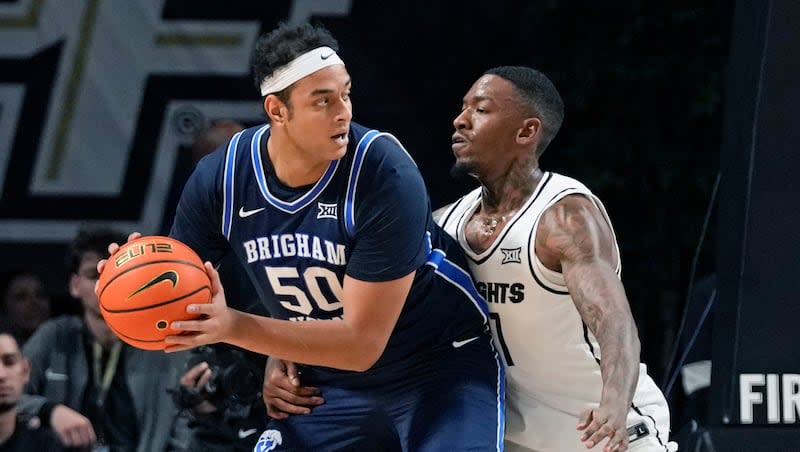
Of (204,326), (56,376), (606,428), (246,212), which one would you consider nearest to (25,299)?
(56,376)

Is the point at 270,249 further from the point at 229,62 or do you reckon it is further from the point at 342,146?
the point at 229,62

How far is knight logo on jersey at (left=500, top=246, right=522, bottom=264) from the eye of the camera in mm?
4223

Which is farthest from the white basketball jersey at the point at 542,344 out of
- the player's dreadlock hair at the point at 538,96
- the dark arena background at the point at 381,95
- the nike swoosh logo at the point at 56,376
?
the dark arena background at the point at 381,95

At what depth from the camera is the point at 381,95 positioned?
265 inches

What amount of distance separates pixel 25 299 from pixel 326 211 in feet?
10.6

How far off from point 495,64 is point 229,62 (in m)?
1.28

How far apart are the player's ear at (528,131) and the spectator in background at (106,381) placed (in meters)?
1.77

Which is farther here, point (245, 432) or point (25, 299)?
point (25, 299)

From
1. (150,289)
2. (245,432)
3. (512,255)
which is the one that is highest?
(512,255)

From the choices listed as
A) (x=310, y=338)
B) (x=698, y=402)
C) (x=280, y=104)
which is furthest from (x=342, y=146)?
(x=698, y=402)

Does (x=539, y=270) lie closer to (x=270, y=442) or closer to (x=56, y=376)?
(x=270, y=442)

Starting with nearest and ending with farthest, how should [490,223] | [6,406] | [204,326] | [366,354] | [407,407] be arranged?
[204,326] < [366,354] < [407,407] < [490,223] < [6,406]

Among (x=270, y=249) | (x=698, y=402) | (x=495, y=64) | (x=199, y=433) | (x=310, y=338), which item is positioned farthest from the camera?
(x=495, y=64)

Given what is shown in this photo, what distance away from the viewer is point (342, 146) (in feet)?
13.0
